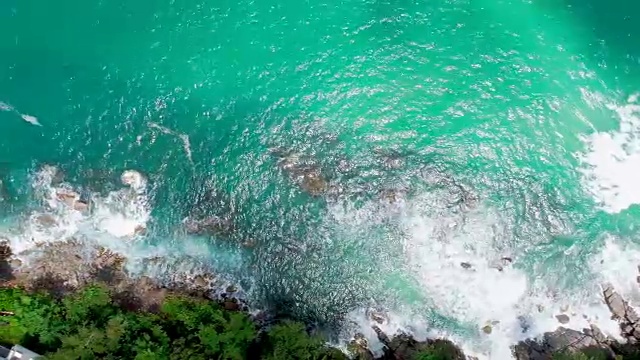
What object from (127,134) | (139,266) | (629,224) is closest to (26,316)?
(139,266)

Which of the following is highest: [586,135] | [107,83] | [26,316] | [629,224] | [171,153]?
[107,83]

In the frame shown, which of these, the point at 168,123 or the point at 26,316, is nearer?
the point at 26,316

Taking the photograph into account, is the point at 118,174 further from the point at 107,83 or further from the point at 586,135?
the point at 586,135

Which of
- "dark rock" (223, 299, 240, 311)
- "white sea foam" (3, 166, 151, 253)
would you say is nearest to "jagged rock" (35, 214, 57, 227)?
"white sea foam" (3, 166, 151, 253)

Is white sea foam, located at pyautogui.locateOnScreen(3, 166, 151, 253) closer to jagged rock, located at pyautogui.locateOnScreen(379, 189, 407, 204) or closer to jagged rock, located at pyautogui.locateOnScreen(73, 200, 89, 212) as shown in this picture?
jagged rock, located at pyautogui.locateOnScreen(73, 200, 89, 212)

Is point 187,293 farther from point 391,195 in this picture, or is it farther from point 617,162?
point 617,162

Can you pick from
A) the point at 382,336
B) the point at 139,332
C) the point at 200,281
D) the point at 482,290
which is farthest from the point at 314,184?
the point at 139,332

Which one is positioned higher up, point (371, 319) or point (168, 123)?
point (168, 123)
